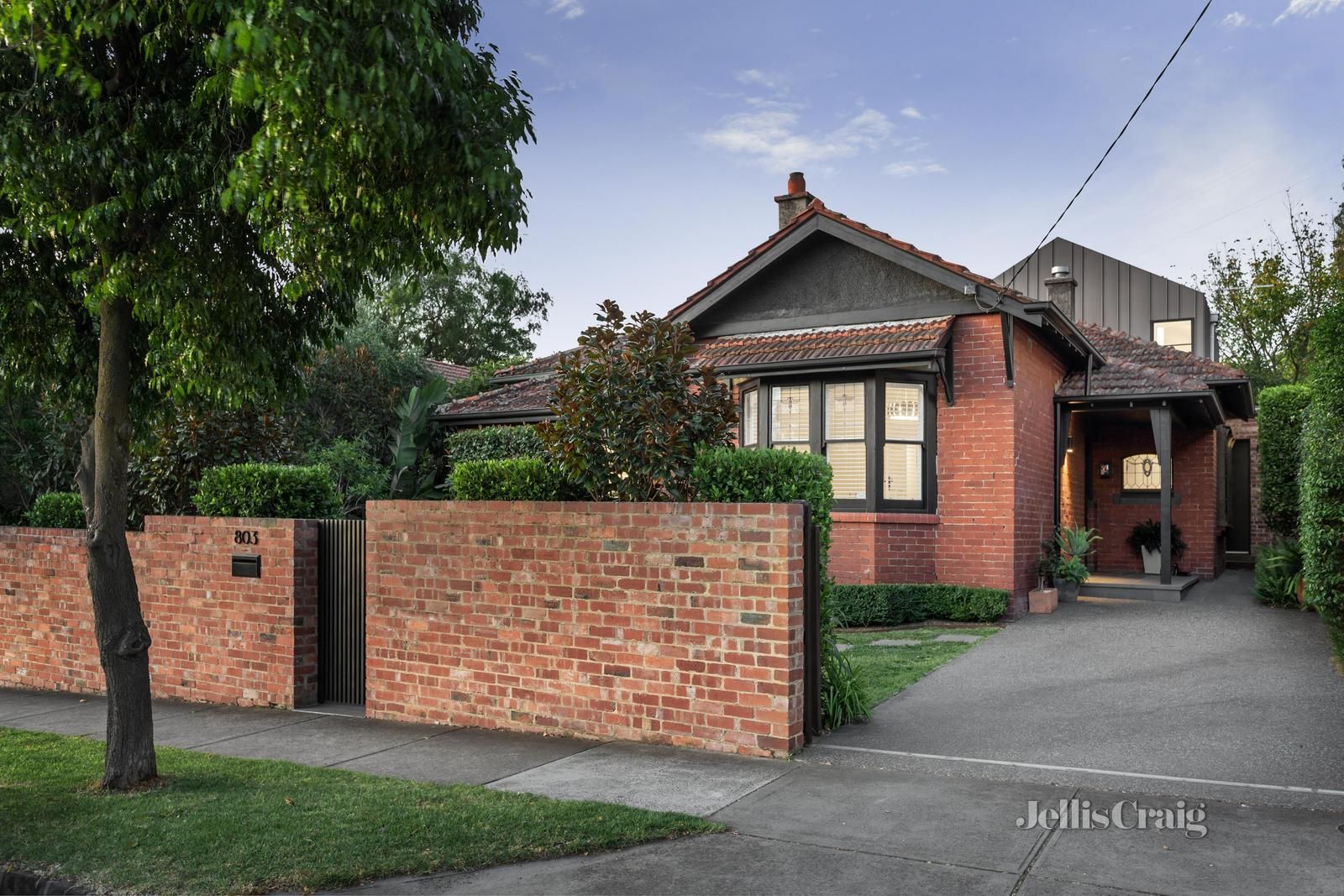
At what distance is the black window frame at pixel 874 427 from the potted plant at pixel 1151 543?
19.9 ft

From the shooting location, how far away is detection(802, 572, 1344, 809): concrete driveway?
20.2ft

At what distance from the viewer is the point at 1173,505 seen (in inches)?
714

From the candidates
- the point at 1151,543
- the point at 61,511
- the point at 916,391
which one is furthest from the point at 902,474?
the point at 61,511

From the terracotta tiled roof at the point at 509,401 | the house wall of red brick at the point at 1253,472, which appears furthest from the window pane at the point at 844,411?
the house wall of red brick at the point at 1253,472

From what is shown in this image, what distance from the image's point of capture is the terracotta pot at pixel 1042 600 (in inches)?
525

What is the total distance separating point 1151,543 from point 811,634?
41.6ft

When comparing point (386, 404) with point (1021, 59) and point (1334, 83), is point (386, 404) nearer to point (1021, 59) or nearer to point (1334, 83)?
point (1021, 59)

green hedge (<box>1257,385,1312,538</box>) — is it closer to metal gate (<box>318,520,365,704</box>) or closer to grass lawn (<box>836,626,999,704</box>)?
grass lawn (<box>836,626,999,704</box>)

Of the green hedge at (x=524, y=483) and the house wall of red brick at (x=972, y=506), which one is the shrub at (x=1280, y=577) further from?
the green hedge at (x=524, y=483)

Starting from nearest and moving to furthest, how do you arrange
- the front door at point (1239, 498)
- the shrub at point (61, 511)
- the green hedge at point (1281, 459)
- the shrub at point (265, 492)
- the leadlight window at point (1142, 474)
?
the shrub at point (265, 492)
the shrub at point (61, 511)
the green hedge at point (1281, 459)
the leadlight window at point (1142, 474)
the front door at point (1239, 498)

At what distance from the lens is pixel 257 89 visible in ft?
16.4

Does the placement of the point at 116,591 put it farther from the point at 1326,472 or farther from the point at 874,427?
the point at 1326,472

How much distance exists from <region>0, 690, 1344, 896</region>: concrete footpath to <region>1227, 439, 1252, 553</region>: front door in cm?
1726

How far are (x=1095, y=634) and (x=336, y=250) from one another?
29.8 ft
